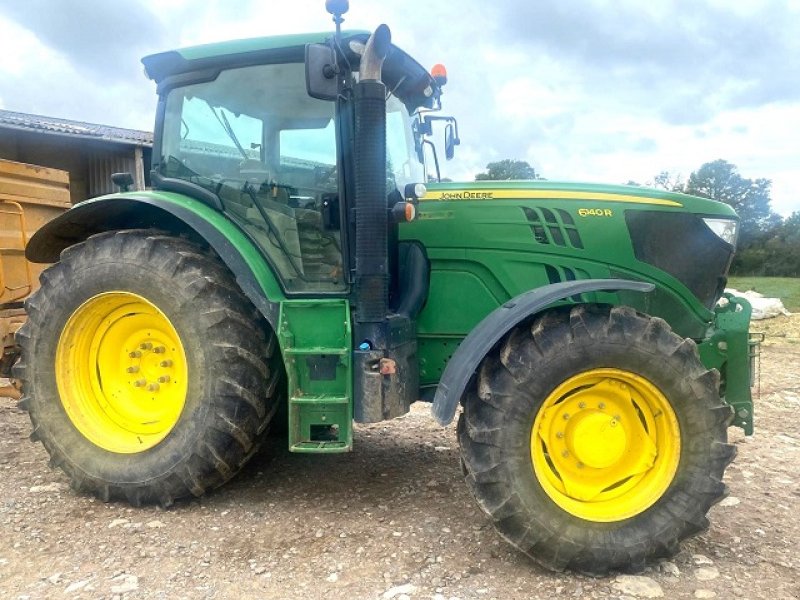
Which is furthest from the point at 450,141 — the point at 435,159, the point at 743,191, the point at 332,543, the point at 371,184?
the point at 743,191

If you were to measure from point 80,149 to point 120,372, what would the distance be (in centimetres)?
1174

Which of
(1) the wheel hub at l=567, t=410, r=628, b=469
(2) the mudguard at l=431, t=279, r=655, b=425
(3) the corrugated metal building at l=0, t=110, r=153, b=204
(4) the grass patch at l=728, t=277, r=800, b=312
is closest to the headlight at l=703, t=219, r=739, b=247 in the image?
(2) the mudguard at l=431, t=279, r=655, b=425

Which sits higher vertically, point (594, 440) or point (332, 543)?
point (594, 440)

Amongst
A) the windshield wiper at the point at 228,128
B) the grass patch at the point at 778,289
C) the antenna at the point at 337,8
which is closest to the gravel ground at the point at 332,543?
the windshield wiper at the point at 228,128

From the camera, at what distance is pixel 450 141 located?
4.02m

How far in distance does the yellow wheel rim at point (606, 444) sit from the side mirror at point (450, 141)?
1.84 metres

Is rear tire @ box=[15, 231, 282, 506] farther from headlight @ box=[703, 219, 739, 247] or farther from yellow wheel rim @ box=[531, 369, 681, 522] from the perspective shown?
headlight @ box=[703, 219, 739, 247]

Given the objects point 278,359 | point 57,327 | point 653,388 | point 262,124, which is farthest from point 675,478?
point 57,327

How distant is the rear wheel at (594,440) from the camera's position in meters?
2.62

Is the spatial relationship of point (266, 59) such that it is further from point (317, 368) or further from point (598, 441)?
point (598, 441)

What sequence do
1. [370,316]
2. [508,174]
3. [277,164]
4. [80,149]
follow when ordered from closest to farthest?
1. [370,316]
2. [277,164]
3. [508,174]
4. [80,149]

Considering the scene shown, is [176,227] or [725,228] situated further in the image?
[176,227]

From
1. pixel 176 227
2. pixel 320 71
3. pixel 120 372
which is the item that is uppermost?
pixel 320 71

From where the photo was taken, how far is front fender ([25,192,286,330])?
3.11 m
